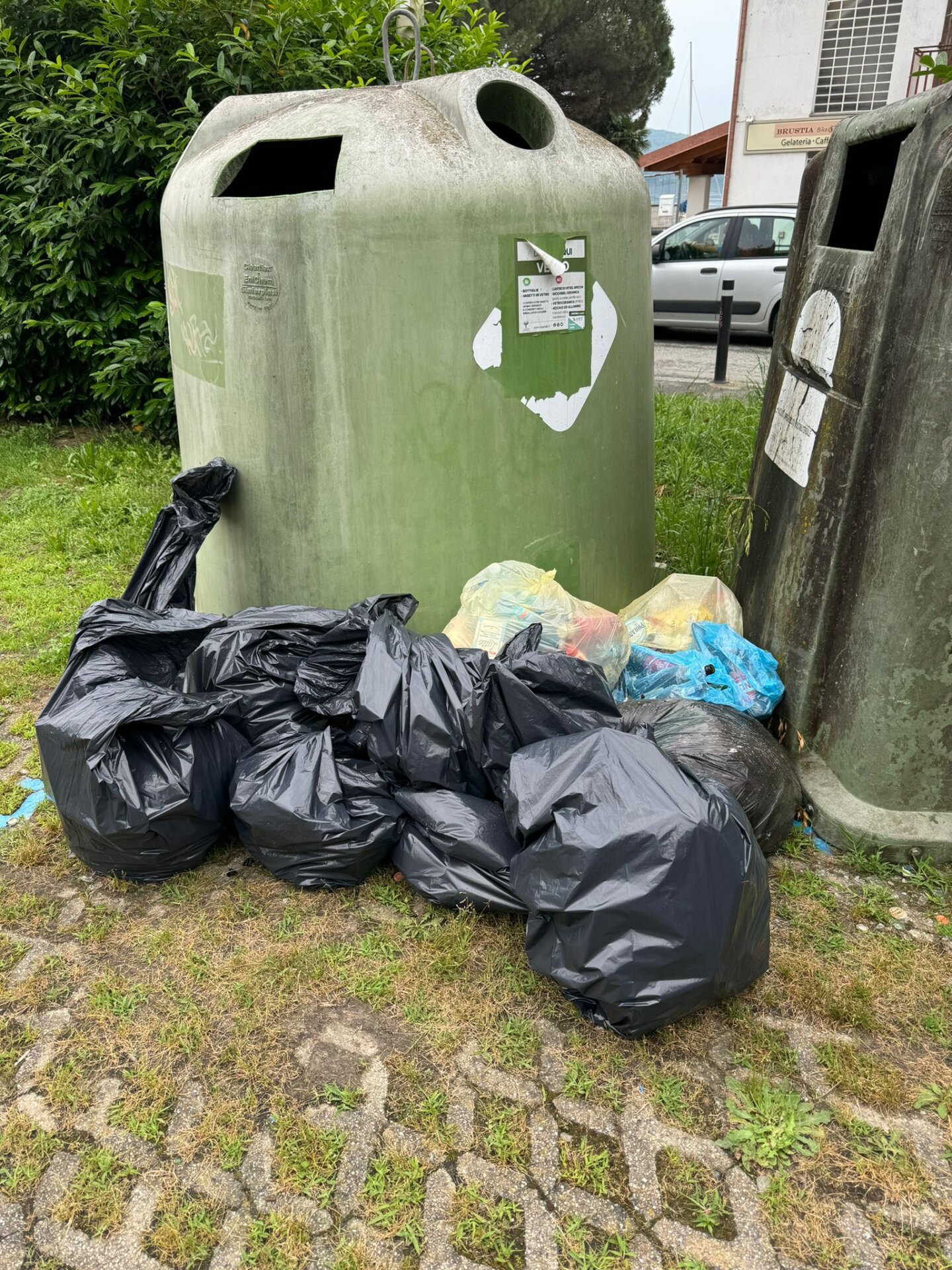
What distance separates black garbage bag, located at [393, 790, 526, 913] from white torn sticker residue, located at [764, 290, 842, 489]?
129 cm

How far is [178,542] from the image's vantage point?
117 inches

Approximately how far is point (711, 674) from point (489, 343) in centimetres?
115

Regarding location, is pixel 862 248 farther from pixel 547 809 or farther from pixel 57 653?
pixel 57 653

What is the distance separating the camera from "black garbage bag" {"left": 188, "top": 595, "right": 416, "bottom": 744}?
2574 millimetres

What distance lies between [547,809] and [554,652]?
53 centimetres

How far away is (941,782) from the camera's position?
2410 mm

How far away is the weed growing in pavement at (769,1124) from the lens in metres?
1.76

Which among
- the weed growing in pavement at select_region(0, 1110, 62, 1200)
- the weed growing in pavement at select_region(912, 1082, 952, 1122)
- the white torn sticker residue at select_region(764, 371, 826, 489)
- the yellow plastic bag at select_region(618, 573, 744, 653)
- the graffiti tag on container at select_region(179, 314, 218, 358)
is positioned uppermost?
the graffiti tag on container at select_region(179, 314, 218, 358)

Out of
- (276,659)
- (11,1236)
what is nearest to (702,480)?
(276,659)

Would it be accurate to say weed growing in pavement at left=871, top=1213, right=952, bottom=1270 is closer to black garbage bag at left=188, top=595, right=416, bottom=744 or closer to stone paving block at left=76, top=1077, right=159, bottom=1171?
stone paving block at left=76, top=1077, right=159, bottom=1171

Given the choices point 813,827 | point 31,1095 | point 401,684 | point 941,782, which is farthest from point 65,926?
point 941,782

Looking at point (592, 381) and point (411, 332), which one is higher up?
point (411, 332)

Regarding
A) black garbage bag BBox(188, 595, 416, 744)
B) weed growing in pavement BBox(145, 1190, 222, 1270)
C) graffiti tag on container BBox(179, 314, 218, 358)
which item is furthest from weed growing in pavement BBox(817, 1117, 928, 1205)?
graffiti tag on container BBox(179, 314, 218, 358)

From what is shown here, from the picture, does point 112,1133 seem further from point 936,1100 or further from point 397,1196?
point 936,1100
